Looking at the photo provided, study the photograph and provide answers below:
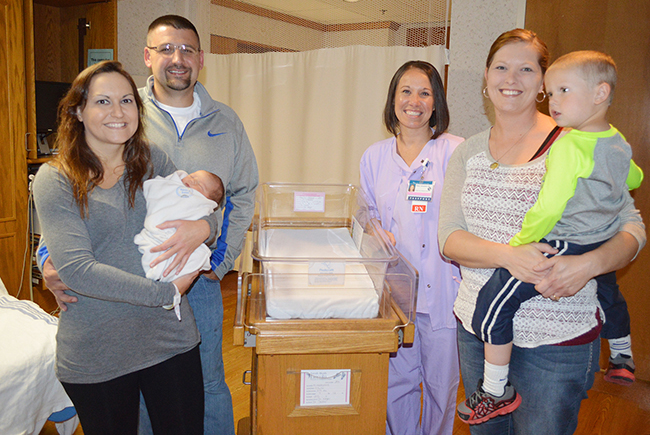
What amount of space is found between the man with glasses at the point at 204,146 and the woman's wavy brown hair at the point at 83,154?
33cm

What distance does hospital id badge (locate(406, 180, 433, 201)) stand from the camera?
1.73 metres

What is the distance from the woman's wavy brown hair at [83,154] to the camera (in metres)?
1.19

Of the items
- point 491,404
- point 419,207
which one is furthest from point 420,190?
point 491,404

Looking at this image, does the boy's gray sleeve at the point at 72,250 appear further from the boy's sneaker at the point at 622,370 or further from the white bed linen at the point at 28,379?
the boy's sneaker at the point at 622,370

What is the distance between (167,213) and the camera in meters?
1.26

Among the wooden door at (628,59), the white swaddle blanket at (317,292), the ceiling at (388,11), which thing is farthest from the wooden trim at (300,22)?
the white swaddle blanket at (317,292)

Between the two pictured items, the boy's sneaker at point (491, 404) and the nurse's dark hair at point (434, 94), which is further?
the nurse's dark hair at point (434, 94)

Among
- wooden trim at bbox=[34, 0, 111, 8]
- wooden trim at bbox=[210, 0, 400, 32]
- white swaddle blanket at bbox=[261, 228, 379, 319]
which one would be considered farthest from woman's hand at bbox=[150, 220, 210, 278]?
wooden trim at bbox=[34, 0, 111, 8]

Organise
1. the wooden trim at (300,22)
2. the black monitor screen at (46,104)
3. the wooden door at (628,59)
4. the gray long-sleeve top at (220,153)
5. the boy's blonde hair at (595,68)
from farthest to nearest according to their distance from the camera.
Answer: the wooden trim at (300,22) < the black monitor screen at (46,104) < the wooden door at (628,59) < the gray long-sleeve top at (220,153) < the boy's blonde hair at (595,68)

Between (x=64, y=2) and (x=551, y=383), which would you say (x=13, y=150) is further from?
(x=551, y=383)

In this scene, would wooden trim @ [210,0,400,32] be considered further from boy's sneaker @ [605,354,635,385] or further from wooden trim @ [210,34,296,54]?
boy's sneaker @ [605,354,635,385]

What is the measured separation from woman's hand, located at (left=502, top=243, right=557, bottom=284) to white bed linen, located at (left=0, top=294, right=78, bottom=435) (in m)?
1.72

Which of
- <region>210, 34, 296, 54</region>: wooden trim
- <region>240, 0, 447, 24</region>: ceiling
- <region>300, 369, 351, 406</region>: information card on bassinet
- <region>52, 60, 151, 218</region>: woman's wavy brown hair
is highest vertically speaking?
<region>240, 0, 447, 24</region>: ceiling

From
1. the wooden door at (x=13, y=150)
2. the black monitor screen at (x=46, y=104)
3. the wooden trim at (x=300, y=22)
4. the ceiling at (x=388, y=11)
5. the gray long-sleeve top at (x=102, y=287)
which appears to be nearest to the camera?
the gray long-sleeve top at (x=102, y=287)
